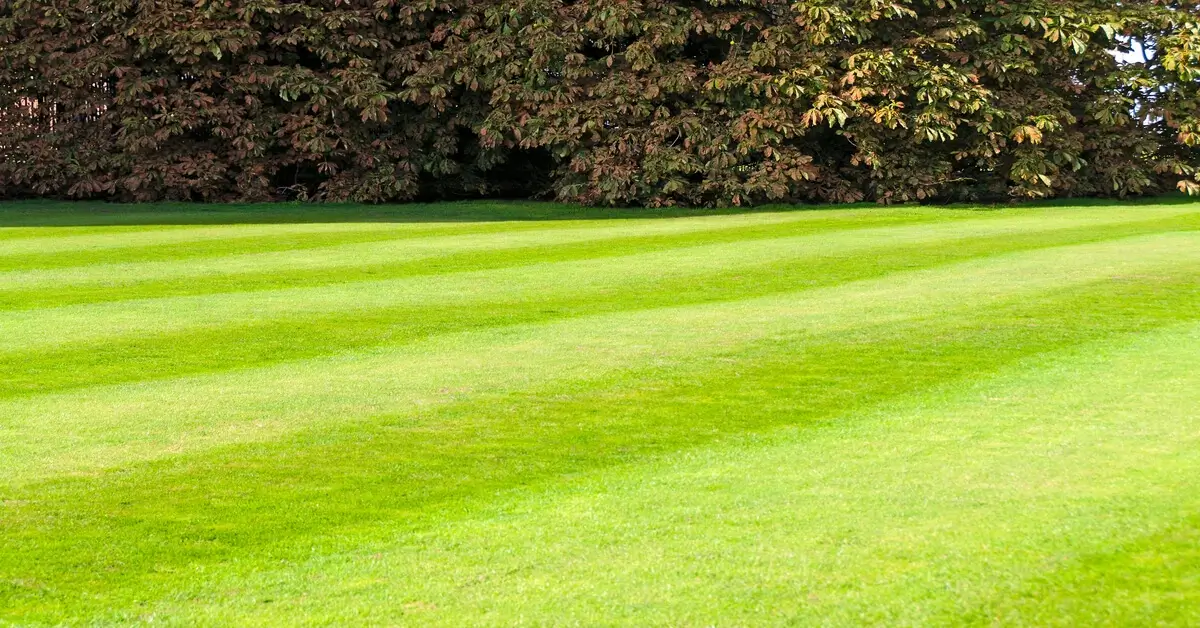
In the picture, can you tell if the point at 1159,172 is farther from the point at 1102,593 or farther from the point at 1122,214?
the point at 1102,593

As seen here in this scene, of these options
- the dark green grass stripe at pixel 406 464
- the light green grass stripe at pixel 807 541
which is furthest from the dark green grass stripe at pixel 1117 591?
the dark green grass stripe at pixel 406 464

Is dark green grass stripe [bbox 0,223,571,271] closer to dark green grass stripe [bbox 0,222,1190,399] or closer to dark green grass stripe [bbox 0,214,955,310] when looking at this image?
dark green grass stripe [bbox 0,214,955,310]

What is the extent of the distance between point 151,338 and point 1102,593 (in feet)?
19.7

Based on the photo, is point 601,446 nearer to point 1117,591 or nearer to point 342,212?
point 1117,591

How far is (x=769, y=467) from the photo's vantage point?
5469mm

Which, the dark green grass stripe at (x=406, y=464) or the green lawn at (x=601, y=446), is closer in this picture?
the green lawn at (x=601, y=446)

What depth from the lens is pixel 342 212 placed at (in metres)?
19.6

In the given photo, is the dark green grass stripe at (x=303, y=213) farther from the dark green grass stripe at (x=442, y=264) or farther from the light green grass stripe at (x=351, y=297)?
the light green grass stripe at (x=351, y=297)

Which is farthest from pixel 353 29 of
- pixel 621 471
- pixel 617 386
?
pixel 621 471

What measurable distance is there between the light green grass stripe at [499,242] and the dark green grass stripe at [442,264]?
4.3 inches

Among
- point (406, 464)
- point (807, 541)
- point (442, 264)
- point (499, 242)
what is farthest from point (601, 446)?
point (499, 242)

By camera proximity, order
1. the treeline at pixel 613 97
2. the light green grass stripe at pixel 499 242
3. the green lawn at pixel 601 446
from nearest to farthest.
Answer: the green lawn at pixel 601 446 → the light green grass stripe at pixel 499 242 → the treeline at pixel 613 97

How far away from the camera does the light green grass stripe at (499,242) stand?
460 inches

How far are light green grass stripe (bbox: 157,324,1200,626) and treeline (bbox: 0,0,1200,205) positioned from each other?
14.6m
